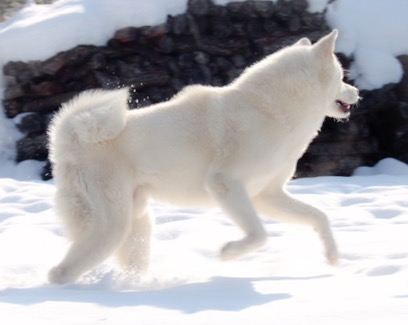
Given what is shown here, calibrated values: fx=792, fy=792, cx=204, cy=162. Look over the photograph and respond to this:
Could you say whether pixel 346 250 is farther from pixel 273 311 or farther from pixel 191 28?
pixel 191 28

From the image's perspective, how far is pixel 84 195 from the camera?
4715mm

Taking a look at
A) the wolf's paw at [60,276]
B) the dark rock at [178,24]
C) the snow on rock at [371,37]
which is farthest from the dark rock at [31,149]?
the wolf's paw at [60,276]

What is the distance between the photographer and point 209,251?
19.2 ft

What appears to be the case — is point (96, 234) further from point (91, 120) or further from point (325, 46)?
point (325, 46)

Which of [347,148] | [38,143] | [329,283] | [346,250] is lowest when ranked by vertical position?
[347,148]

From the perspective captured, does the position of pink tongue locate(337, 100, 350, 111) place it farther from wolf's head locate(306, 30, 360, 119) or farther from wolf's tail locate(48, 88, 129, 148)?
wolf's tail locate(48, 88, 129, 148)

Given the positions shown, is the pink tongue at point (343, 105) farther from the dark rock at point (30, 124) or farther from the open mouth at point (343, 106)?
the dark rock at point (30, 124)

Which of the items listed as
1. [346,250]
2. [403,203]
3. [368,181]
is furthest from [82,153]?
[368,181]

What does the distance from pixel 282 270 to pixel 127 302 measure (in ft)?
5.58

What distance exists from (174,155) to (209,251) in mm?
1232

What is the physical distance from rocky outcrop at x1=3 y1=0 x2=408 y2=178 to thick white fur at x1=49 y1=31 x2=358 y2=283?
17.8 ft

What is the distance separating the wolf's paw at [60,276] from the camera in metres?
4.56

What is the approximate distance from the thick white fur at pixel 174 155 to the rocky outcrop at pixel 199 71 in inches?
214

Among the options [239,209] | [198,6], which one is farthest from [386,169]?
[239,209]
